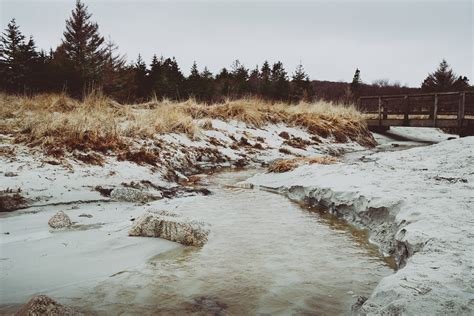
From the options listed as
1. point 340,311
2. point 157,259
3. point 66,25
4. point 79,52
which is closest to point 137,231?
point 157,259

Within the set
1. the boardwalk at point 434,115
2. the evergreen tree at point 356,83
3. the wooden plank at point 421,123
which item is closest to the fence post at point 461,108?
the boardwalk at point 434,115

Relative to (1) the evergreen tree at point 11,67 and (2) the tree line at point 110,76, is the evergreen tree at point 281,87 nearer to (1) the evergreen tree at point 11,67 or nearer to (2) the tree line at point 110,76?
(2) the tree line at point 110,76

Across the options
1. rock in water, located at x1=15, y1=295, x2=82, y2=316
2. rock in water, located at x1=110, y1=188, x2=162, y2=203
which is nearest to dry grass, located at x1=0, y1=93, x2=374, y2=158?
rock in water, located at x1=110, y1=188, x2=162, y2=203

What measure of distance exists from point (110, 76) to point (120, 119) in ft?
81.4

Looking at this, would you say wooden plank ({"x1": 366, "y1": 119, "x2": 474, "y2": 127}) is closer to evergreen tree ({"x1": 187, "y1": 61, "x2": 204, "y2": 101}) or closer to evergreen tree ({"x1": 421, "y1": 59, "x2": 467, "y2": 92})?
evergreen tree ({"x1": 187, "y1": 61, "x2": 204, "y2": 101})

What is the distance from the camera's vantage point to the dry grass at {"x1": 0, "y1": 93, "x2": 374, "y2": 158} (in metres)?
5.81

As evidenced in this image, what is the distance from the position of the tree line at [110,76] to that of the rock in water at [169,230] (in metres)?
15.8

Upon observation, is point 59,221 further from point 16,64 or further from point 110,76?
point 110,76

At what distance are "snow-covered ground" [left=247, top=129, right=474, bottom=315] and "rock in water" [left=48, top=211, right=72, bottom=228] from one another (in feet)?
9.34

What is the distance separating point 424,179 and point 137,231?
132 inches

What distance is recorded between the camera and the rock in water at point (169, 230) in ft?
10.7

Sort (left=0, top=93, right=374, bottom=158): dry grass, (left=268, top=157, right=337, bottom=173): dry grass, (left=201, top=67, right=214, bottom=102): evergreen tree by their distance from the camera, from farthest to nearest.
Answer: (left=201, top=67, right=214, bottom=102): evergreen tree → (left=268, top=157, right=337, bottom=173): dry grass → (left=0, top=93, right=374, bottom=158): dry grass

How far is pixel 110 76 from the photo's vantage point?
3062cm

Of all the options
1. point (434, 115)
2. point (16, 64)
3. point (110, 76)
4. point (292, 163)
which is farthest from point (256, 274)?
point (110, 76)
